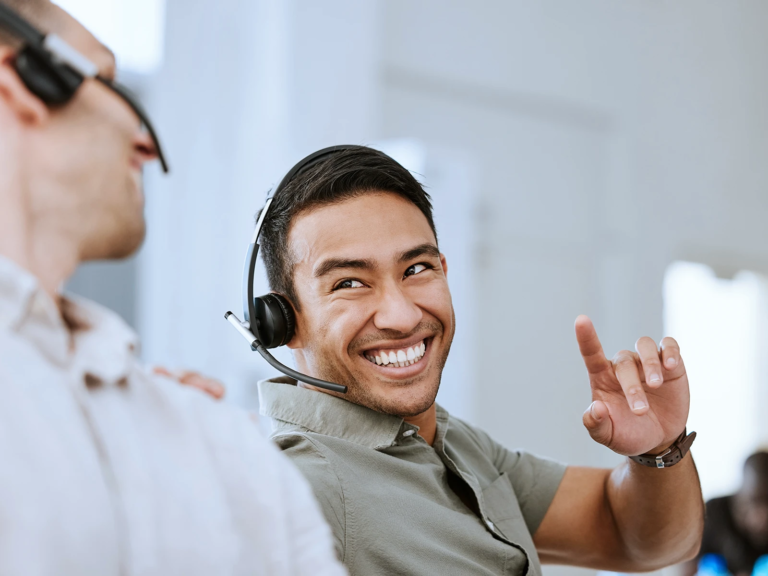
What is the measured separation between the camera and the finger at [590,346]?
45.4 inches

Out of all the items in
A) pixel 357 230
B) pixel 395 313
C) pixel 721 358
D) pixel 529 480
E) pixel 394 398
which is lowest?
pixel 721 358

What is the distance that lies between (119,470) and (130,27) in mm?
2563

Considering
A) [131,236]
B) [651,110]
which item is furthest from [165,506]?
[651,110]

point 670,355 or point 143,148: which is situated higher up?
point 143,148

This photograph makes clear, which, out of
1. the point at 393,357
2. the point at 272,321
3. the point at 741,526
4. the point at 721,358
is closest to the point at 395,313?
the point at 393,357

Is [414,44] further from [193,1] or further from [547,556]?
[547,556]

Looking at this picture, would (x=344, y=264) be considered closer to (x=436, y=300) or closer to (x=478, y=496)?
(x=436, y=300)

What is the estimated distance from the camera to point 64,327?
0.59 m

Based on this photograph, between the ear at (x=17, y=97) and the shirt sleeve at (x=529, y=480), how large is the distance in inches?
41.4

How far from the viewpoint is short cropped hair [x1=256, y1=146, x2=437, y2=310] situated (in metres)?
1.17

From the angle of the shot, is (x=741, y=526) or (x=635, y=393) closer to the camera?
(x=635, y=393)

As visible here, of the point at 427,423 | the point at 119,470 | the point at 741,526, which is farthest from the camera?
the point at 741,526

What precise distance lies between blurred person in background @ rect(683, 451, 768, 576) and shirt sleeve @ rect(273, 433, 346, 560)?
2426mm

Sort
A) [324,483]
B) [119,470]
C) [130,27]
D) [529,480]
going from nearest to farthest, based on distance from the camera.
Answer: [119,470]
[324,483]
[529,480]
[130,27]
